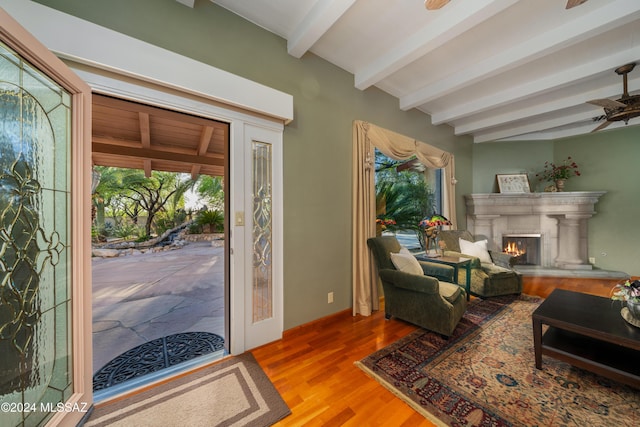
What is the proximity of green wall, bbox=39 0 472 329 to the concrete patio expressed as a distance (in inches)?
46.7

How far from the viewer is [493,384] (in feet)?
5.38

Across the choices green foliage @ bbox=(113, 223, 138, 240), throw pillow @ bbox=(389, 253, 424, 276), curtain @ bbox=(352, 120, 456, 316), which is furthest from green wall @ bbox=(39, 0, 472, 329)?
green foliage @ bbox=(113, 223, 138, 240)

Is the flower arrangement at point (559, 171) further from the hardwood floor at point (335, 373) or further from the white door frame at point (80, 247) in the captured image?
the white door frame at point (80, 247)

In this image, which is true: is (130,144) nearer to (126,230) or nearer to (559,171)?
(126,230)

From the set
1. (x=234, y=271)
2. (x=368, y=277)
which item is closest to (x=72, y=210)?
(x=234, y=271)

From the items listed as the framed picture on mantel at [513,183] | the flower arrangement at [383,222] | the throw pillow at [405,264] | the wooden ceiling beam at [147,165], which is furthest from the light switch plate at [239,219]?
the framed picture on mantel at [513,183]

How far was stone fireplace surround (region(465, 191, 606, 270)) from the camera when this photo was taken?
447 centimetres

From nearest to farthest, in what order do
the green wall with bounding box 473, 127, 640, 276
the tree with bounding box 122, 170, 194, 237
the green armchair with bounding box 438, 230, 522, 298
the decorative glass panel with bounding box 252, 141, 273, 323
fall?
the decorative glass panel with bounding box 252, 141, 273, 323 < the green armchair with bounding box 438, 230, 522, 298 < the green wall with bounding box 473, 127, 640, 276 < the tree with bounding box 122, 170, 194, 237

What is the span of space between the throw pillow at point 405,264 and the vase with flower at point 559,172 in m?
4.33

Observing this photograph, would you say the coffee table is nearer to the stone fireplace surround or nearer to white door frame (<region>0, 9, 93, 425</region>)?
the stone fireplace surround

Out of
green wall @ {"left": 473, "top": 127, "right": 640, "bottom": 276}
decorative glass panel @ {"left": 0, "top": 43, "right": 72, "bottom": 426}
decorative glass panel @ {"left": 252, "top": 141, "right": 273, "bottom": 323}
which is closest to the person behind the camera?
decorative glass panel @ {"left": 0, "top": 43, "right": 72, "bottom": 426}

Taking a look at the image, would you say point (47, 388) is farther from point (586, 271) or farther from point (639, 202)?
point (639, 202)

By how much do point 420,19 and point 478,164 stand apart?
3.93 m

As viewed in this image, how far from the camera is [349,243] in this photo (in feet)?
9.32
